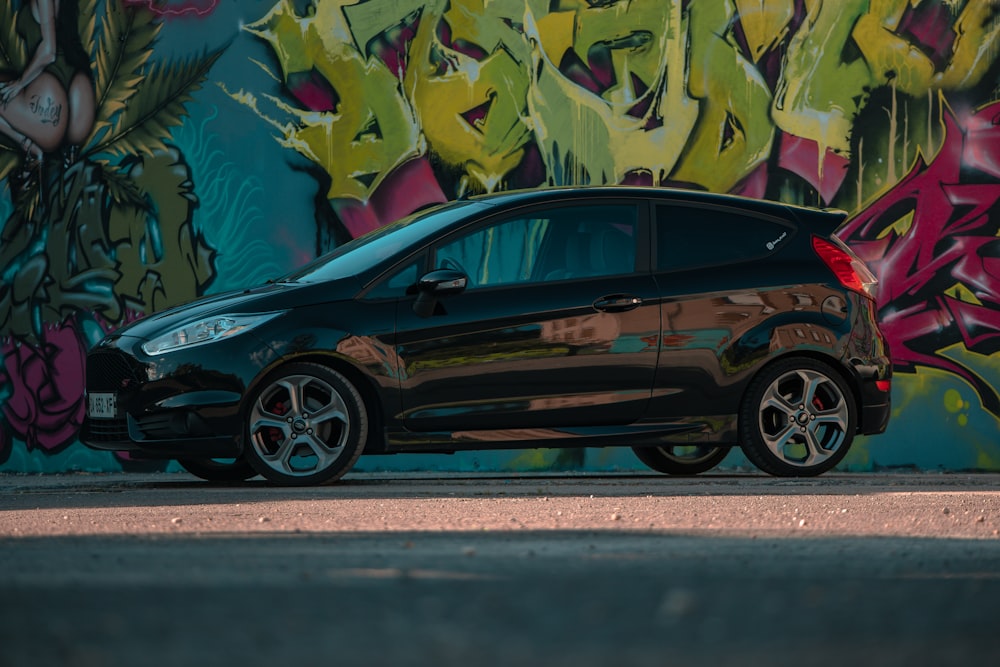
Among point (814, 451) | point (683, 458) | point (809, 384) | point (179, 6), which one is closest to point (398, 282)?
point (809, 384)

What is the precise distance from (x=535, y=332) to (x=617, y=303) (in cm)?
47

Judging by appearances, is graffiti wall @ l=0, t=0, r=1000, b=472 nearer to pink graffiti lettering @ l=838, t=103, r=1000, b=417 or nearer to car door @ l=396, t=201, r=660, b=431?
pink graffiti lettering @ l=838, t=103, r=1000, b=417

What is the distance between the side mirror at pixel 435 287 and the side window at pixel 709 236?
1.13 metres

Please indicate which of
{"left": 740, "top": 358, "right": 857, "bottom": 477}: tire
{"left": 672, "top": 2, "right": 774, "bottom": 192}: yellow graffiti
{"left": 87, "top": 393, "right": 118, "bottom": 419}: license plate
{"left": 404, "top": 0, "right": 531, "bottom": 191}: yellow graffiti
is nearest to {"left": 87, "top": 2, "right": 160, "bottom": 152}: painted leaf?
{"left": 404, "top": 0, "right": 531, "bottom": 191}: yellow graffiti

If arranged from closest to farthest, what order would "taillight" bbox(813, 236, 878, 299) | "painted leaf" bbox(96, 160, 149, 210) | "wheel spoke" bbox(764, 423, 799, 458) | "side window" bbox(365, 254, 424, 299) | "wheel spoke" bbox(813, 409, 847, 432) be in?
"side window" bbox(365, 254, 424, 299) < "wheel spoke" bbox(764, 423, 799, 458) < "wheel spoke" bbox(813, 409, 847, 432) < "taillight" bbox(813, 236, 878, 299) < "painted leaf" bbox(96, 160, 149, 210)

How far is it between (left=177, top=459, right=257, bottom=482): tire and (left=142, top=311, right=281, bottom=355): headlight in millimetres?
1367

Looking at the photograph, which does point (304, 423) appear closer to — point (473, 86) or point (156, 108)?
point (473, 86)

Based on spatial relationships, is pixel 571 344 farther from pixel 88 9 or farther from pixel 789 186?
pixel 88 9

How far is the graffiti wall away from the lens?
1191 centimetres

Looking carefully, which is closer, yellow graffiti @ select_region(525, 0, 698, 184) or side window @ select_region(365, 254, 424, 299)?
side window @ select_region(365, 254, 424, 299)

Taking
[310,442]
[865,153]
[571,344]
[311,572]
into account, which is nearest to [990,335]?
[865,153]

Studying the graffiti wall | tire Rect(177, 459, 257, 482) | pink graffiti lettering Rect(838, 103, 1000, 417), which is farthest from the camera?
the graffiti wall

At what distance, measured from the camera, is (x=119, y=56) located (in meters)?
12.2

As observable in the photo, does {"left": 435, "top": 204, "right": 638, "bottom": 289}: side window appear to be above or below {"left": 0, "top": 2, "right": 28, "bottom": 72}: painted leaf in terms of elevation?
below
